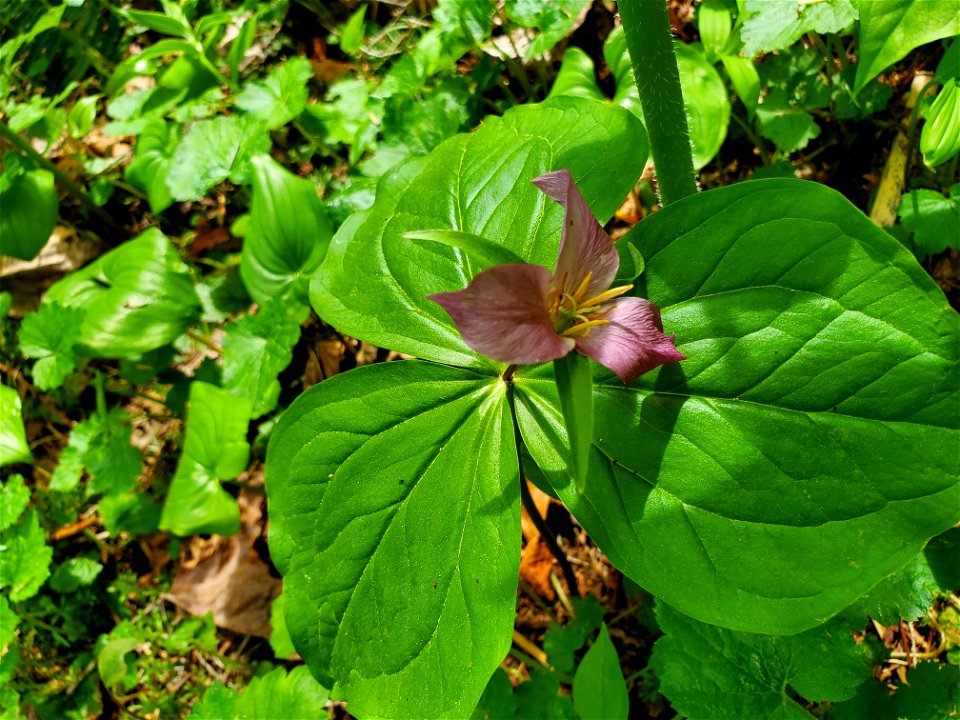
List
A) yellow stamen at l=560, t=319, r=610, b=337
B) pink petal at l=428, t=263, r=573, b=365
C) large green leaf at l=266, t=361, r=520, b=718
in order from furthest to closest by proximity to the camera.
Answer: large green leaf at l=266, t=361, r=520, b=718, yellow stamen at l=560, t=319, r=610, b=337, pink petal at l=428, t=263, r=573, b=365

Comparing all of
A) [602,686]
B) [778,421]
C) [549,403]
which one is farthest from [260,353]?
[778,421]

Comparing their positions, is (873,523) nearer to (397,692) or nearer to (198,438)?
(397,692)

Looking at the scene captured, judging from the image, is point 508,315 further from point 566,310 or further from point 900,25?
point 900,25

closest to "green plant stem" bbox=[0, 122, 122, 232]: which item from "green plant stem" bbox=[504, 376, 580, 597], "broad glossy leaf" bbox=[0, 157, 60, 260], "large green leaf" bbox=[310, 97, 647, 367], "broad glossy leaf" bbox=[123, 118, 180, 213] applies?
"broad glossy leaf" bbox=[0, 157, 60, 260]

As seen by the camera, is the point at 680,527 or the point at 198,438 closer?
the point at 680,527

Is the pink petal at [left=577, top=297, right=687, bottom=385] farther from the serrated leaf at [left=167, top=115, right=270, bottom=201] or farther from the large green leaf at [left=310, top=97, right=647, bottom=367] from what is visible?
the serrated leaf at [left=167, top=115, right=270, bottom=201]

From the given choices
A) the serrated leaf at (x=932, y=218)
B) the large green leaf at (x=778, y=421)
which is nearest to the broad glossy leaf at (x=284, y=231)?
the large green leaf at (x=778, y=421)

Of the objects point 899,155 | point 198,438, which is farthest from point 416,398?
point 899,155

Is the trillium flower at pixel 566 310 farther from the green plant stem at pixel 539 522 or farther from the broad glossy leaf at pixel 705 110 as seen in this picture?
the broad glossy leaf at pixel 705 110
